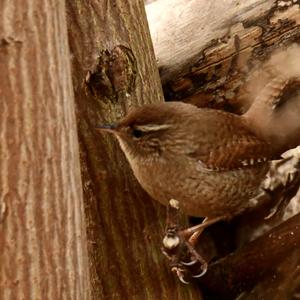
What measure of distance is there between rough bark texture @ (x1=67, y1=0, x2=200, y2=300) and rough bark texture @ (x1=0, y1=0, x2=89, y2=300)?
3.19 ft

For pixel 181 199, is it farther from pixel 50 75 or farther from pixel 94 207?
pixel 50 75

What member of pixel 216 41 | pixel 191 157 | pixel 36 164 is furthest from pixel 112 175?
pixel 36 164

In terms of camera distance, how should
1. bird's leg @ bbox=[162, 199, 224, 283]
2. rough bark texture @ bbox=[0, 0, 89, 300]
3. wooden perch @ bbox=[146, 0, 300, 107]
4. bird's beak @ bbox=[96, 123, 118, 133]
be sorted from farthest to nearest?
1. wooden perch @ bbox=[146, 0, 300, 107]
2. bird's beak @ bbox=[96, 123, 118, 133]
3. bird's leg @ bbox=[162, 199, 224, 283]
4. rough bark texture @ bbox=[0, 0, 89, 300]

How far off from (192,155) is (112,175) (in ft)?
1.11

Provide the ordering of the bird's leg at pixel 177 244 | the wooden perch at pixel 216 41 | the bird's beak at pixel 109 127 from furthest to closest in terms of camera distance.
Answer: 1. the wooden perch at pixel 216 41
2. the bird's beak at pixel 109 127
3. the bird's leg at pixel 177 244

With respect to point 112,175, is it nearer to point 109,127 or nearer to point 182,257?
point 109,127

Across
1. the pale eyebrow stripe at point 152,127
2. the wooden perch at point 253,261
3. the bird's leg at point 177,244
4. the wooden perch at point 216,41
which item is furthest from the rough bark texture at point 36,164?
the wooden perch at point 216,41

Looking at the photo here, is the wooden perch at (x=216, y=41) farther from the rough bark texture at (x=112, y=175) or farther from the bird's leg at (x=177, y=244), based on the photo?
the bird's leg at (x=177, y=244)

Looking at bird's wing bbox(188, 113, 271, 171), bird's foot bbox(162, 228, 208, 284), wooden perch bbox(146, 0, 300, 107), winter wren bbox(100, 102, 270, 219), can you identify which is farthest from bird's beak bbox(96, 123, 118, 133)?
wooden perch bbox(146, 0, 300, 107)

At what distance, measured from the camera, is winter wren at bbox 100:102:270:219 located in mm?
2771

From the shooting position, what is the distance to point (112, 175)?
2873 mm

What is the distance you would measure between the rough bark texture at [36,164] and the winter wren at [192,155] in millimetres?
960

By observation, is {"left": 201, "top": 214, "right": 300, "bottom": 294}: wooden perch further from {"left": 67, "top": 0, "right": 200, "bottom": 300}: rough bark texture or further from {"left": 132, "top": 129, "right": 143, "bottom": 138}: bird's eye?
{"left": 132, "top": 129, "right": 143, "bottom": 138}: bird's eye

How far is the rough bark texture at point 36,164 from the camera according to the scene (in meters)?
1.66
